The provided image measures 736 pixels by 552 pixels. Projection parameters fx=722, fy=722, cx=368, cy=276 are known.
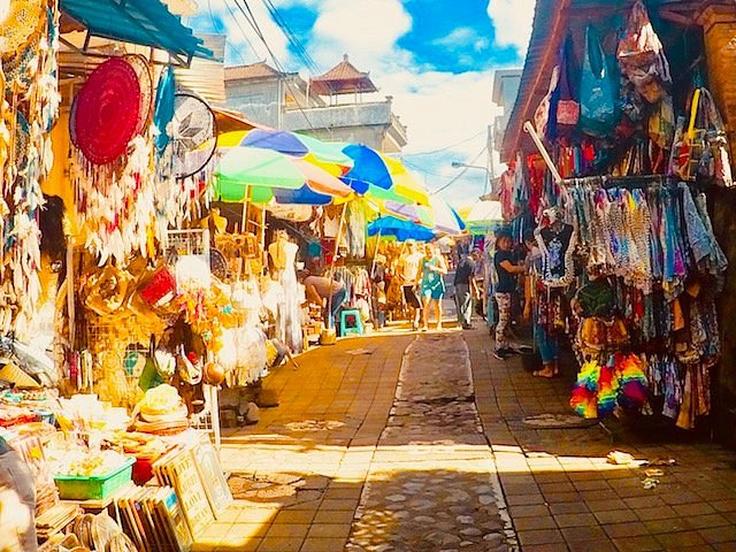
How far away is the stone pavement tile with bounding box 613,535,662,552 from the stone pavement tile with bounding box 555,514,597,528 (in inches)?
12.8

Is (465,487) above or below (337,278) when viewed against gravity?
below

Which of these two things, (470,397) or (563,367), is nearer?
(470,397)

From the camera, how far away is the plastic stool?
50.9 ft

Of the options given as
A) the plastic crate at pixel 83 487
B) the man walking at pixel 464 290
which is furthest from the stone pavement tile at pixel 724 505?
the man walking at pixel 464 290

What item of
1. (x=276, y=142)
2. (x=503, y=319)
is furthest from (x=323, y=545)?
(x=503, y=319)

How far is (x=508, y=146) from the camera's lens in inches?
471

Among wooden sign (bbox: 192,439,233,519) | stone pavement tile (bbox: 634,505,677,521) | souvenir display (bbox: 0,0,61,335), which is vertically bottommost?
stone pavement tile (bbox: 634,505,677,521)

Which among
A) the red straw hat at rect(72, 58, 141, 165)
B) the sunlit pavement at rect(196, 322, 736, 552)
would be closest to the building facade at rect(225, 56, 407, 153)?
the sunlit pavement at rect(196, 322, 736, 552)

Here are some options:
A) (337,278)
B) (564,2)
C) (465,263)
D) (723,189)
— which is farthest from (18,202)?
(465,263)

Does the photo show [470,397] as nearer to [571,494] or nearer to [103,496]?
[571,494]

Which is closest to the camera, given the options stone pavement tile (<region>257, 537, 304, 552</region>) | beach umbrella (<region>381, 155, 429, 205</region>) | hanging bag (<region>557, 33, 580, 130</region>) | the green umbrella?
stone pavement tile (<region>257, 537, 304, 552</region>)

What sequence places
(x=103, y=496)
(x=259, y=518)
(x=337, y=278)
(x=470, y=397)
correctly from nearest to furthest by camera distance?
(x=103, y=496), (x=259, y=518), (x=470, y=397), (x=337, y=278)

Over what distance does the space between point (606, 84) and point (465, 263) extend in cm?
985

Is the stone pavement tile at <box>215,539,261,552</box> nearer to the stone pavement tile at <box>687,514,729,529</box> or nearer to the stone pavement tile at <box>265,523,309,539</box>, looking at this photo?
the stone pavement tile at <box>265,523,309,539</box>
